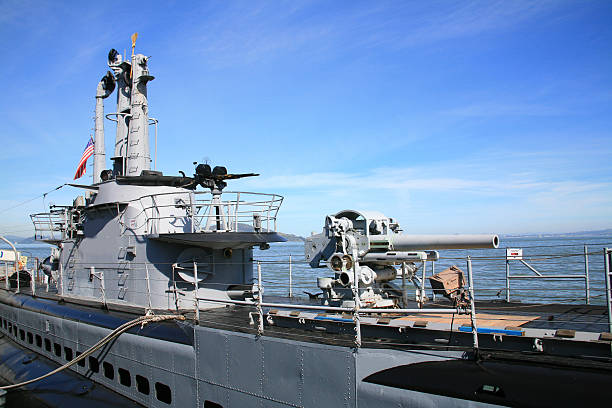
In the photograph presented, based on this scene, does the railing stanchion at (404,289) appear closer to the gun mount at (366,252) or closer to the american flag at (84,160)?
the gun mount at (366,252)

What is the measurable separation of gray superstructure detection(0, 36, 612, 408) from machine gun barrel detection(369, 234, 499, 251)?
25 mm

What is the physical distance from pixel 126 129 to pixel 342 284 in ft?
32.0

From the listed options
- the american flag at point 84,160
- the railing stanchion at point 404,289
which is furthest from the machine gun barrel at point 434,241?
the american flag at point 84,160

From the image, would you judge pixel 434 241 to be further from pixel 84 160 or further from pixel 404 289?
pixel 84 160

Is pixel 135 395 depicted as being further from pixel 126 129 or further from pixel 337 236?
pixel 126 129

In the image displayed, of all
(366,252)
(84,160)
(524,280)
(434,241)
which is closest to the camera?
(434,241)

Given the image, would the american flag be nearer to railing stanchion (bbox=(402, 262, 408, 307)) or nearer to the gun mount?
the gun mount

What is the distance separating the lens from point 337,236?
9406mm

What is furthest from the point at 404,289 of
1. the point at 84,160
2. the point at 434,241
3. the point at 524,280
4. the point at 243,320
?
the point at 524,280

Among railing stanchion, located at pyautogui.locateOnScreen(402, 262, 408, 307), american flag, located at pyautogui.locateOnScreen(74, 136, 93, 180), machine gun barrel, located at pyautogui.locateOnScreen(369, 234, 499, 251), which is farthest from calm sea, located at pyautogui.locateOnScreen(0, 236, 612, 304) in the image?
american flag, located at pyautogui.locateOnScreen(74, 136, 93, 180)

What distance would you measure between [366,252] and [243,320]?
9.88ft

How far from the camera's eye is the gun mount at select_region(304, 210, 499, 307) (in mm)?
8969

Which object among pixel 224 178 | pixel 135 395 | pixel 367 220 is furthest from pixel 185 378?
pixel 224 178

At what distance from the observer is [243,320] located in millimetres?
9945
